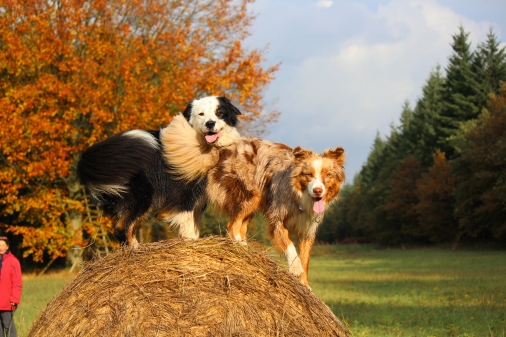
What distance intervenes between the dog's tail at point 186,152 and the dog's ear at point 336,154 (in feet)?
4.75

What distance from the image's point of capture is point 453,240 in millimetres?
44281

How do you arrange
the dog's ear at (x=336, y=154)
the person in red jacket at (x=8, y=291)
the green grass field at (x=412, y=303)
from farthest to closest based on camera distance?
the green grass field at (x=412, y=303)
the person in red jacket at (x=8, y=291)
the dog's ear at (x=336, y=154)

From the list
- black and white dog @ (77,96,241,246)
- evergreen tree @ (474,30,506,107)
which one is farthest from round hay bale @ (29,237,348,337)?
evergreen tree @ (474,30,506,107)

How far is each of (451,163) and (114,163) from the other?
3944 centimetres

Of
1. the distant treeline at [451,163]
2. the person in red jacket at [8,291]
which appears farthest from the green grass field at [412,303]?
the distant treeline at [451,163]

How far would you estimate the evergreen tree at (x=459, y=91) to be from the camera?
43.1 meters

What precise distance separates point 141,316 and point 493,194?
32811 millimetres

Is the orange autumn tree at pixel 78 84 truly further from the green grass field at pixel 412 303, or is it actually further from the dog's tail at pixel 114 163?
the dog's tail at pixel 114 163

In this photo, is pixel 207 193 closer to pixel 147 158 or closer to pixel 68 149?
pixel 147 158

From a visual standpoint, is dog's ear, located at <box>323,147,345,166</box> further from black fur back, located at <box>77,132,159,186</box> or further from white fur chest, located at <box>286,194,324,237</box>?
black fur back, located at <box>77,132,159,186</box>

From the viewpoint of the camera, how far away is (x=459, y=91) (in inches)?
1753

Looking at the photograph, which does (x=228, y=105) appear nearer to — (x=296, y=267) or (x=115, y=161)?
(x=115, y=161)

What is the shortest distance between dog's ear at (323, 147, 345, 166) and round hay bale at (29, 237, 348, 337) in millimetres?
1728

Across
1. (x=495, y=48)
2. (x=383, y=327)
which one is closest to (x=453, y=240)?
(x=495, y=48)
